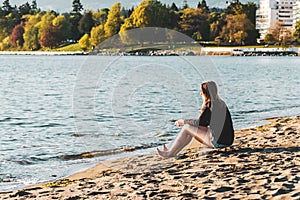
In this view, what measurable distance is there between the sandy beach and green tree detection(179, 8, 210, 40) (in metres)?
126

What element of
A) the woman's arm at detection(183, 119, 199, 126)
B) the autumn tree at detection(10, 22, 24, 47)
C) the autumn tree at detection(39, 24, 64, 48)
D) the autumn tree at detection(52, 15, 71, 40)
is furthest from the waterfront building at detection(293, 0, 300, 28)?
the woman's arm at detection(183, 119, 199, 126)

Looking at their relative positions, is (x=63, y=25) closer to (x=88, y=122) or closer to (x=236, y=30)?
(x=236, y=30)

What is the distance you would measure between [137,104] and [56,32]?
462 feet

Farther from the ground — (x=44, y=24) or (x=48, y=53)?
(x=44, y=24)

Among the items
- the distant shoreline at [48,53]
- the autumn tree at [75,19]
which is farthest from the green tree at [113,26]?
the autumn tree at [75,19]

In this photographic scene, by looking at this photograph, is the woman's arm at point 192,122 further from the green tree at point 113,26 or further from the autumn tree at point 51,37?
the autumn tree at point 51,37

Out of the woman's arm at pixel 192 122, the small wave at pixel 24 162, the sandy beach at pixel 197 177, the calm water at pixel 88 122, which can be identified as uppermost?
the woman's arm at pixel 192 122

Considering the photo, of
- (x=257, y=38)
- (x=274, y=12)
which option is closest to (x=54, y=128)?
(x=257, y=38)

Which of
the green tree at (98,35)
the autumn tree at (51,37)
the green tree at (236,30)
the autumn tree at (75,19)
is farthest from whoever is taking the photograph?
the autumn tree at (75,19)

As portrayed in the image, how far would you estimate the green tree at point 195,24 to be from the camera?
14000cm

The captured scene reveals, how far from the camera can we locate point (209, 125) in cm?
1032

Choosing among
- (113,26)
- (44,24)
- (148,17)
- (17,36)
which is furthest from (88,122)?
(17,36)

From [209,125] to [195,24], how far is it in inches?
5361

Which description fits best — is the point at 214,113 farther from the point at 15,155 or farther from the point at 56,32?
the point at 56,32
